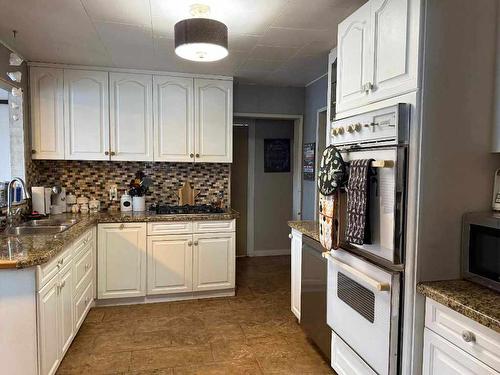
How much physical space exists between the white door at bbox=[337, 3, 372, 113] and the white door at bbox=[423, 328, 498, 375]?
1.19 meters

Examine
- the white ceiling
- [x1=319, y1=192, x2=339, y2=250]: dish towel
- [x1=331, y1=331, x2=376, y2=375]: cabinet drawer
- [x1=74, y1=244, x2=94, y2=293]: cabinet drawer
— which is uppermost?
the white ceiling

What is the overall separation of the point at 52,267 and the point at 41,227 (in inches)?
36.6

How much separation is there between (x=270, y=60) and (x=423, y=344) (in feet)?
8.33

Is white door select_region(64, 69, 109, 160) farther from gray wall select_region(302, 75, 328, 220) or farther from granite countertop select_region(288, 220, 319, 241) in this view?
gray wall select_region(302, 75, 328, 220)

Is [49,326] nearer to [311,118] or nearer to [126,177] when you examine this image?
[126,177]

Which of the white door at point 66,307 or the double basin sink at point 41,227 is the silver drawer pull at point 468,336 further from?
the double basin sink at point 41,227

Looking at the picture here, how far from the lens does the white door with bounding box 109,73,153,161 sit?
3.48 metres

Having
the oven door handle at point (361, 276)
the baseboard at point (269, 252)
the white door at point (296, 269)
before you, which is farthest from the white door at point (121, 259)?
the baseboard at point (269, 252)

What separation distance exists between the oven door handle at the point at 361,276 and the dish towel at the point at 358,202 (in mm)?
187

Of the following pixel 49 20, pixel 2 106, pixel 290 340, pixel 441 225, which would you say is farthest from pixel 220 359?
pixel 2 106

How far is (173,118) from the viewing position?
3605 mm

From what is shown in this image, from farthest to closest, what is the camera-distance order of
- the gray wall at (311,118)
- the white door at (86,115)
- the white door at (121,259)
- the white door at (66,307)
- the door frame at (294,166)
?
the door frame at (294,166)
the gray wall at (311,118)
the white door at (86,115)
the white door at (121,259)
the white door at (66,307)

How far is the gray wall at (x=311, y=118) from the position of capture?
12.6 feet

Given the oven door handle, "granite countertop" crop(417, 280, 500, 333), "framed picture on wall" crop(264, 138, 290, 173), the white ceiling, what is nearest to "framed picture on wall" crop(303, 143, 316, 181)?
"framed picture on wall" crop(264, 138, 290, 173)
